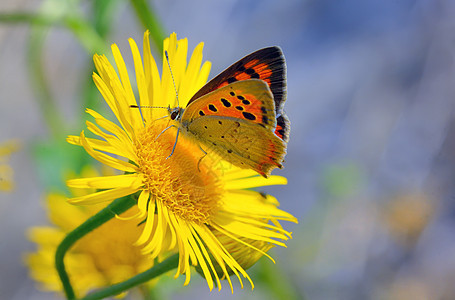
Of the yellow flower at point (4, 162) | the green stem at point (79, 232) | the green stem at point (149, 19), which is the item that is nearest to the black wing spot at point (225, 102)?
the green stem at point (79, 232)

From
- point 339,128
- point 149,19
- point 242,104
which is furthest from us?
point 339,128

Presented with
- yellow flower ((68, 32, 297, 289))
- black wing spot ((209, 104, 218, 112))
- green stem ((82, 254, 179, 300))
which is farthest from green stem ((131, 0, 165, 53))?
green stem ((82, 254, 179, 300))

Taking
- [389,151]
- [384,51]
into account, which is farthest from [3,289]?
[384,51]

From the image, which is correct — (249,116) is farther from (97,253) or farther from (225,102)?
(97,253)

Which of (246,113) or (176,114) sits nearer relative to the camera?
(246,113)

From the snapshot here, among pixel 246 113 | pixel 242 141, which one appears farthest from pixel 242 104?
pixel 242 141

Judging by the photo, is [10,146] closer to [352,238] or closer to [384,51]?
[352,238]

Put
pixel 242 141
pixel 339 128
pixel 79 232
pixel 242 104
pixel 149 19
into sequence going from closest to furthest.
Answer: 1. pixel 79 232
2. pixel 242 104
3. pixel 242 141
4. pixel 149 19
5. pixel 339 128
